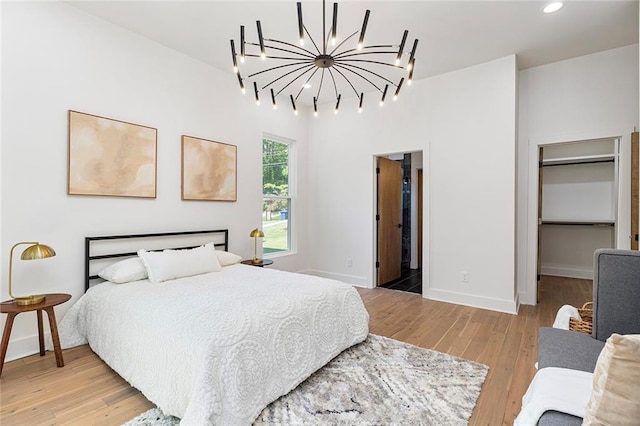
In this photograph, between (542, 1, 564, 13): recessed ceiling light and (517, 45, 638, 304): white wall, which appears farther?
(517, 45, 638, 304): white wall

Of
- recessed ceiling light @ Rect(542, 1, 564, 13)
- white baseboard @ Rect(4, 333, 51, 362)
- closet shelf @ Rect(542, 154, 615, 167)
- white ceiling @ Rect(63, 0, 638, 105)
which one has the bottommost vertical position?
white baseboard @ Rect(4, 333, 51, 362)

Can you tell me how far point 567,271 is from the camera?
5.70 metres

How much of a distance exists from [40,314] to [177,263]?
1035 millimetres

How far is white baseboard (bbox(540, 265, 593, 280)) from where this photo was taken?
552 centimetres

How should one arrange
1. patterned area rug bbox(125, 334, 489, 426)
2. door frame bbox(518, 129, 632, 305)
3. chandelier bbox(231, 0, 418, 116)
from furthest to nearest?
door frame bbox(518, 129, 632, 305) < chandelier bbox(231, 0, 418, 116) < patterned area rug bbox(125, 334, 489, 426)

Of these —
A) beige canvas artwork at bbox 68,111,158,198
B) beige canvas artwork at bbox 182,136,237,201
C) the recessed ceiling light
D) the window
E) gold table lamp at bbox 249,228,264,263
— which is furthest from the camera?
the window

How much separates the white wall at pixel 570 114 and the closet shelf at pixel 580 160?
1856 millimetres

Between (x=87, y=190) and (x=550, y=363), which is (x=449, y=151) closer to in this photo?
(x=550, y=363)

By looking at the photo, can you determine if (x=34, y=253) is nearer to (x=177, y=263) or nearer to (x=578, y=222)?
(x=177, y=263)

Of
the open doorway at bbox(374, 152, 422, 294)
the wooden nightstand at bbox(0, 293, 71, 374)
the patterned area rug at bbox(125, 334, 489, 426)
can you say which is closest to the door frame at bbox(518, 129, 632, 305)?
the open doorway at bbox(374, 152, 422, 294)

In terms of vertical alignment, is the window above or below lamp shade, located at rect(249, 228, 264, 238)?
above

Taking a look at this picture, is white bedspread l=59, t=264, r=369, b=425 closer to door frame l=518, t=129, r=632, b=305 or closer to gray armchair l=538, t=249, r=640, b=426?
gray armchair l=538, t=249, r=640, b=426

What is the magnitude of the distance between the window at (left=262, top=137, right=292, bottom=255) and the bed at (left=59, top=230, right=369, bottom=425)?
6.24ft

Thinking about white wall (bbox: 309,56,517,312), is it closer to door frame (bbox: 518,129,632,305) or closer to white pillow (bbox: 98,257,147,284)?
door frame (bbox: 518,129,632,305)
